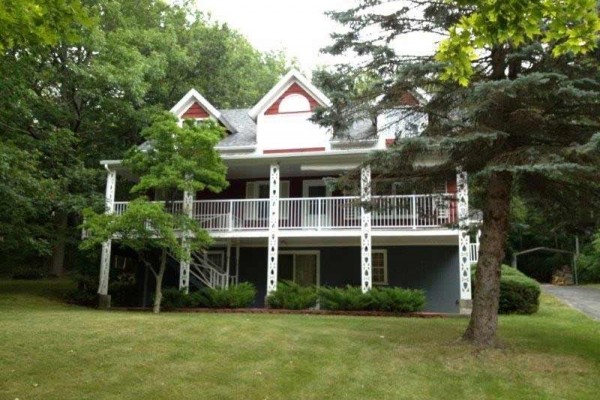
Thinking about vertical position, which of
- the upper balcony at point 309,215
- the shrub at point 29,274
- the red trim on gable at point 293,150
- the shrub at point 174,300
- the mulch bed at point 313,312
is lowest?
the mulch bed at point 313,312

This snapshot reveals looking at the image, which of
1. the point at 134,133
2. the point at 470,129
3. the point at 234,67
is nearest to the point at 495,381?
the point at 470,129

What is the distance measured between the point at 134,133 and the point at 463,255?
16.4 meters

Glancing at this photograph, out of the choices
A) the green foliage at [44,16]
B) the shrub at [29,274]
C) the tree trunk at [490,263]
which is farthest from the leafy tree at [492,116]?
the shrub at [29,274]

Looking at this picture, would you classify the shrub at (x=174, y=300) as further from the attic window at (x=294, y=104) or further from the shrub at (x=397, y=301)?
the attic window at (x=294, y=104)

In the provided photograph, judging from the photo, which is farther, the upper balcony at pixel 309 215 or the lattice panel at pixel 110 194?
the lattice panel at pixel 110 194

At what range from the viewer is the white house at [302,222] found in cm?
1789

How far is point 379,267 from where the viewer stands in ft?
65.5

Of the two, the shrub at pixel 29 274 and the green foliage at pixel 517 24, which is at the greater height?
the green foliage at pixel 517 24

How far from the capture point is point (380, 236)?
1811 centimetres

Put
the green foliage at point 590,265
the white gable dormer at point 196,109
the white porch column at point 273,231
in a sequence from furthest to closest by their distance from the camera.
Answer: the green foliage at point 590,265 → the white gable dormer at point 196,109 → the white porch column at point 273,231

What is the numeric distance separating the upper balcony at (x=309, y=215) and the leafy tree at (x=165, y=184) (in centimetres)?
160

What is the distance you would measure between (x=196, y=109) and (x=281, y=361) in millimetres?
13915

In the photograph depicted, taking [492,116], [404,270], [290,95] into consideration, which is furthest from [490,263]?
[290,95]

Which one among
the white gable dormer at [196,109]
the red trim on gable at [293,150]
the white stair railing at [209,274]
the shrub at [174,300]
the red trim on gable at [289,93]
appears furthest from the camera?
the white gable dormer at [196,109]
